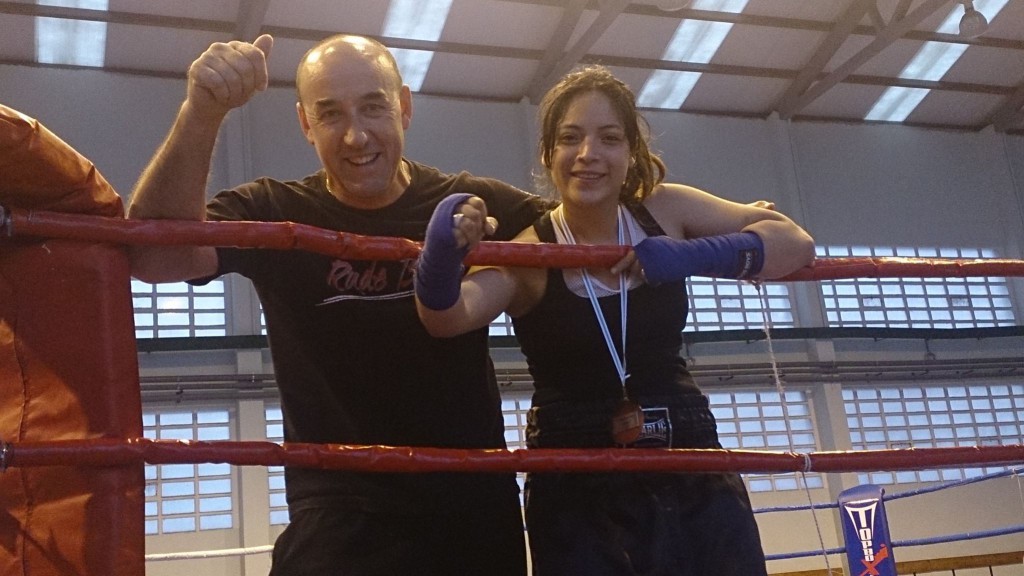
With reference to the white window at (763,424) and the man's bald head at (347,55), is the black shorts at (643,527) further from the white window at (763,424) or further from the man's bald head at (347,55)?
the white window at (763,424)

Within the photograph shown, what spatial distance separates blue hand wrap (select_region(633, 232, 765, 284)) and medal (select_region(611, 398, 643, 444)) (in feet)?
0.56

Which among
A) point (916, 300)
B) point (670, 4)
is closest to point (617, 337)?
point (670, 4)

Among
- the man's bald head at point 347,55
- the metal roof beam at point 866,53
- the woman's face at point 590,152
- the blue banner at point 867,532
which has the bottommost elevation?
the blue banner at point 867,532

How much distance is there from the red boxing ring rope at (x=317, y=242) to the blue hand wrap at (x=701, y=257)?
0.04m

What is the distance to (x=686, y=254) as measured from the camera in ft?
4.26

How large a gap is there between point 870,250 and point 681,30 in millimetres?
2685

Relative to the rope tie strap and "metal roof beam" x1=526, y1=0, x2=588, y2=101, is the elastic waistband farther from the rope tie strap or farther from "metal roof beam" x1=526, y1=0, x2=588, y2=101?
"metal roof beam" x1=526, y1=0, x2=588, y2=101

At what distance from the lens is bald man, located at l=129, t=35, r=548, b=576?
1390 mm

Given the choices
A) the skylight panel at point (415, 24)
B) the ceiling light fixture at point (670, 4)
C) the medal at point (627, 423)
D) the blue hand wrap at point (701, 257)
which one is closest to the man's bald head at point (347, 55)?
the blue hand wrap at point (701, 257)

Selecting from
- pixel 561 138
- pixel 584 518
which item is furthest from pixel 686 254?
pixel 584 518

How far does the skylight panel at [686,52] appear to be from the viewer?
7664 millimetres

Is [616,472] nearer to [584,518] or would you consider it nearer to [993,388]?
[584,518]

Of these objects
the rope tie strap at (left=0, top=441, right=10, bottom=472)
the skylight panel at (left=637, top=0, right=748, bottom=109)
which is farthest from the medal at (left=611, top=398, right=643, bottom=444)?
the skylight panel at (left=637, top=0, right=748, bottom=109)

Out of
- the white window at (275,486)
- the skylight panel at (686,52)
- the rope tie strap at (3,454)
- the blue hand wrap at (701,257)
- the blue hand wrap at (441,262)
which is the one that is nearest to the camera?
the rope tie strap at (3,454)
